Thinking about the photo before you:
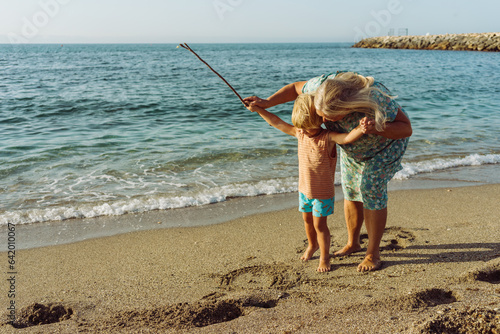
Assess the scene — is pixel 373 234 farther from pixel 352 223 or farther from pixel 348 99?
pixel 348 99

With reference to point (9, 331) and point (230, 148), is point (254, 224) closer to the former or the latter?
point (9, 331)

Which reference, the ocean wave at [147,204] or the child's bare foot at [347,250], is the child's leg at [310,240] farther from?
the ocean wave at [147,204]

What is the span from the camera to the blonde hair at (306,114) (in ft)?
9.20

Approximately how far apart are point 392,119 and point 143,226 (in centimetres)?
279

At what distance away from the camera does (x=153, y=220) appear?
4520 millimetres

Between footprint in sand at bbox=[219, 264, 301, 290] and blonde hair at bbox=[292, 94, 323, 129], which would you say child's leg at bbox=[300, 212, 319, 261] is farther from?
blonde hair at bbox=[292, 94, 323, 129]

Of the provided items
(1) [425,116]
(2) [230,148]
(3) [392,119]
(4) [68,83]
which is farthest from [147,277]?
(4) [68,83]

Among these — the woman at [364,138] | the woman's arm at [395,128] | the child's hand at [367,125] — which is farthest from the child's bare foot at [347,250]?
the child's hand at [367,125]

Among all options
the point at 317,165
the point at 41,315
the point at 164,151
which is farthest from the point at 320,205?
the point at 164,151

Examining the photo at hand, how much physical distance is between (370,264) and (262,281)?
837mm

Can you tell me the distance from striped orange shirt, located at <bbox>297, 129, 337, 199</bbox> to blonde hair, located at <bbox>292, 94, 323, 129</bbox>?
6.1 inches

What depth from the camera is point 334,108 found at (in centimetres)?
263

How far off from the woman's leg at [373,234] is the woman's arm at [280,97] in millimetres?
1051

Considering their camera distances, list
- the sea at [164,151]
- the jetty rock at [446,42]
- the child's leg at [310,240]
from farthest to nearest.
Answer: the jetty rock at [446,42] < the sea at [164,151] < the child's leg at [310,240]
